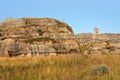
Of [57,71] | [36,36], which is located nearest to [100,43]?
[36,36]

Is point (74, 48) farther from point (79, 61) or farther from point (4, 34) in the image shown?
point (79, 61)

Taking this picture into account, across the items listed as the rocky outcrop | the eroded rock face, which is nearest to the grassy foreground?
the eroded rock face

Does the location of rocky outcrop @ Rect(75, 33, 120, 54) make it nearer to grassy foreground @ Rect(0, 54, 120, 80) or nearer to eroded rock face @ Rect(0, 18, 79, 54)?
eroded rock face @ Rect(0, 18, 79, 54)

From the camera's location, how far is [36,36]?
38812 millimetres

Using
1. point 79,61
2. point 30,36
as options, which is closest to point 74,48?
point 30,36

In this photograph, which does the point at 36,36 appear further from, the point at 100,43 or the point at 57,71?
the point at 57,71

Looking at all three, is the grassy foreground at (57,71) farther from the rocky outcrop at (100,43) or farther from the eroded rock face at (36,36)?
the rocky outcrop at (100,43)

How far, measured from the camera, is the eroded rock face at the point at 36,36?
36.0m

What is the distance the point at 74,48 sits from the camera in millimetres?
36688

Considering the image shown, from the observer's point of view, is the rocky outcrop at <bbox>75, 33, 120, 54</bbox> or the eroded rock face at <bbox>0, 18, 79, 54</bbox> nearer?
the eroded rock face at <bbox>0, 18, 79, 54</bbox>

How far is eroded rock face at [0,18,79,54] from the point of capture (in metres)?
36.0

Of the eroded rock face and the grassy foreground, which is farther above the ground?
the eroded rock face

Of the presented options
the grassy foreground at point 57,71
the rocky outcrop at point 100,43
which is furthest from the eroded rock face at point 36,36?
the grassy foreground at point 57,71

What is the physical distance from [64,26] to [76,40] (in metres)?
5.79
